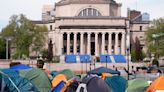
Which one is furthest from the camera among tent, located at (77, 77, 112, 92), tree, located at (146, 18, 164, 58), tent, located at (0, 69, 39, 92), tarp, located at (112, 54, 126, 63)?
tree, located at (146, 18, 164, 58)

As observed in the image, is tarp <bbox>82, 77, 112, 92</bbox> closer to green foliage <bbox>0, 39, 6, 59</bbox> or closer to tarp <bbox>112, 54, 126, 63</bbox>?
tarp <bbox>112, 54, 126, 63</bbox>

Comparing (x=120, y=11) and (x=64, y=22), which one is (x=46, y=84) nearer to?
(x=64, y=22)

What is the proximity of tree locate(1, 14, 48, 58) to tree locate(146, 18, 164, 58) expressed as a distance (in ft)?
Answer: 70.4

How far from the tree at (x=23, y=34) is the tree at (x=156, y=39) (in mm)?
21467

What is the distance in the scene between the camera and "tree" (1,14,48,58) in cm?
11656

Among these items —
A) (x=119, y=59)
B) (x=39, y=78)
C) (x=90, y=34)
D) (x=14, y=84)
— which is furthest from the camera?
(x=90, y=34)

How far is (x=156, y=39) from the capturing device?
357ft

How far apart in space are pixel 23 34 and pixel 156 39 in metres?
25.5

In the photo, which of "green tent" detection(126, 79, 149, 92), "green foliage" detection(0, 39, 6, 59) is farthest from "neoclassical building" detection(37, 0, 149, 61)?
"green tent" detection(126, 79, 149, 92)

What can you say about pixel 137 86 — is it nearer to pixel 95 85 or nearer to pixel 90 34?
pixel 95 85

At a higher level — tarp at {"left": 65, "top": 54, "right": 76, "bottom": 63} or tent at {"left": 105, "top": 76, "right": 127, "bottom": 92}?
tent at {"left": 105, "top": 76, "right": 127, "bottom": 92}

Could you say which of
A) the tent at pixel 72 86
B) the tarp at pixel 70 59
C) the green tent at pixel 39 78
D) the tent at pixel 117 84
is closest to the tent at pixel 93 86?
the tent at pixel 72 86

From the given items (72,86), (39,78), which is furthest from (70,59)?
(72,86)

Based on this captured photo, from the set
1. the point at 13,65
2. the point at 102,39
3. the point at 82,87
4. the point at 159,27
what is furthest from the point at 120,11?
the point at 82,87
